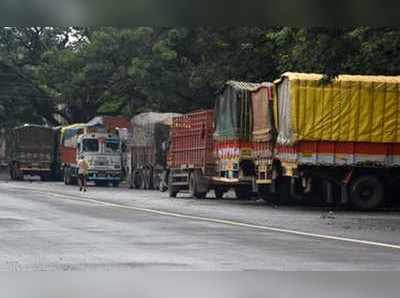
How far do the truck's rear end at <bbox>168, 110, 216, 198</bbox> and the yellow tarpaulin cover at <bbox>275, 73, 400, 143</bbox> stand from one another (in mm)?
7018

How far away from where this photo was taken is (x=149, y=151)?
139 ft

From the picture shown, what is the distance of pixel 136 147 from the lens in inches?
1762

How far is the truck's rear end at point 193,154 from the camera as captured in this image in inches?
1242

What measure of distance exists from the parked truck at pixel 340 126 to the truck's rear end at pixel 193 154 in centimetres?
670

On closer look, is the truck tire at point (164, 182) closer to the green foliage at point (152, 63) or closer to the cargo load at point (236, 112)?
the green foliage at point (152, 63)

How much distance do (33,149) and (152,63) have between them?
12286mm

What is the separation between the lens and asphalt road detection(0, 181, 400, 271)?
12258mm

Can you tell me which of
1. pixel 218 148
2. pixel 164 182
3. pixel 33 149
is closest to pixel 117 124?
pixel 33 149

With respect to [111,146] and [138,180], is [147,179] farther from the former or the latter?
[111,146]

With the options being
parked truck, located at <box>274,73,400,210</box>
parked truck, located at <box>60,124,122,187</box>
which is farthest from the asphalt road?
parked truck, located at <box>60,124,122,187</box>

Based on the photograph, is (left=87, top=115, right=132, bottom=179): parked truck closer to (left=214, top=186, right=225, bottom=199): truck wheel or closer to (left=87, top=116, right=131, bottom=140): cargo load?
(left=87, top=116, right=131, bottom=140): cargo load

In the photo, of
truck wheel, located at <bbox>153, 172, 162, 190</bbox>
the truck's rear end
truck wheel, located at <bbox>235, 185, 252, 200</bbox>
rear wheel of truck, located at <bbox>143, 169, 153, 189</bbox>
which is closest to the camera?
the truck's rear end

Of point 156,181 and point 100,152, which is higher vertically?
point 100,152
